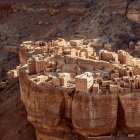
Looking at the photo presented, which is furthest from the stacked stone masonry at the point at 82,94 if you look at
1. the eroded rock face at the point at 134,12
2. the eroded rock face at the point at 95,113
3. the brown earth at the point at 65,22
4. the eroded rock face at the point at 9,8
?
the eroded rock face at the point at 9,8

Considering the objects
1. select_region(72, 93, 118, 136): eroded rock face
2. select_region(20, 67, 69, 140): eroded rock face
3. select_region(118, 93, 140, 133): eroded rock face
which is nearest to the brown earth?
select_region(20, 67, 69, 140): eroded rock face

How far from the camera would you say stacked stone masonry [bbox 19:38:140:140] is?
28281mm

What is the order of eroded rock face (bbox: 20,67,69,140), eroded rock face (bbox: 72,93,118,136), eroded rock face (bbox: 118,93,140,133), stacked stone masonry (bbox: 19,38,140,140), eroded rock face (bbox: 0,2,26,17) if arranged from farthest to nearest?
1. eroded rock face (bbox: 0,2,26,17)
2. eroded rock face (bbox: 20,67,69,140)
3. stacked stone masonry (bbox: 19,38,140,140)
4. eroded rock face (bbox: 72,93,118,136)
5. eroded rock face (bbox: 118,93,140,133)

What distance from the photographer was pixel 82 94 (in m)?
28.3

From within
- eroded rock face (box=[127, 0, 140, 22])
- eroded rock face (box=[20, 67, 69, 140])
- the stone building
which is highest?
eroded rock face (box=[127, 0, 140, 22])

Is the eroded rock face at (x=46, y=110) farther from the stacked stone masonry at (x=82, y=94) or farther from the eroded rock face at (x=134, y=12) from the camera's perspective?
the eroded rock face at (x=134, y=12)

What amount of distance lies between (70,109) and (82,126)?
1.23 metres

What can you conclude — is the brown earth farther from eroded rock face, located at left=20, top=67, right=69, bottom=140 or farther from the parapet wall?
the parapet wall

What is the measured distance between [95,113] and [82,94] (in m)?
1.11

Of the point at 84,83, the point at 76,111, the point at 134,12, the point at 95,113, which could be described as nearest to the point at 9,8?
the point at 134,12

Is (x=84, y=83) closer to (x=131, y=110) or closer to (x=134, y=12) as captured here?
(x=131, y=110)

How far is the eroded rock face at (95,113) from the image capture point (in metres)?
28.2

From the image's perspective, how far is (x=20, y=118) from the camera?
35781 millimetres

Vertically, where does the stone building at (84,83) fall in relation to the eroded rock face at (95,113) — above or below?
above
